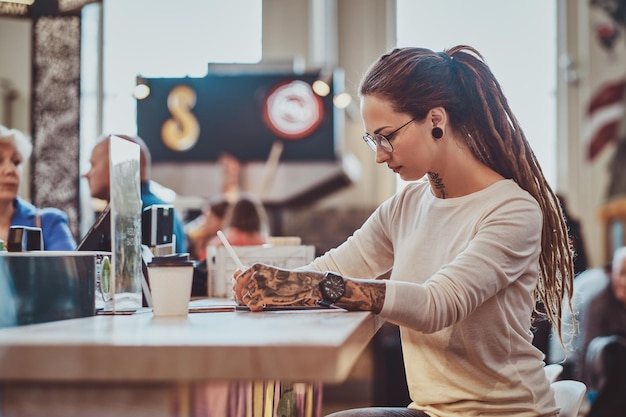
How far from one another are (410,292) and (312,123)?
559cm

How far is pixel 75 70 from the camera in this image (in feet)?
17.0

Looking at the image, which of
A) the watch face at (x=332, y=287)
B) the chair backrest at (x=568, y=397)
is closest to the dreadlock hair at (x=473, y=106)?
the chair backrest at (x=568, y=397)

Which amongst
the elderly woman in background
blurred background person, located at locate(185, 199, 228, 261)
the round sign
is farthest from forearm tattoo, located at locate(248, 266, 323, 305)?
the round sign

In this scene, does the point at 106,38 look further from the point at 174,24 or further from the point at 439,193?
the point at 439,193

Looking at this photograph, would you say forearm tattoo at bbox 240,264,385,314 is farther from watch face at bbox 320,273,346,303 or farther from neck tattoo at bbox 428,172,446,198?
neck tattoo at bbox 428,172,446,198

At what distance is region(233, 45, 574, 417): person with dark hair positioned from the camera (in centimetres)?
166

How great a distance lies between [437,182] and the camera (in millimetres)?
1979

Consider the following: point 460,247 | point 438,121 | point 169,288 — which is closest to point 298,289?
point 169,288

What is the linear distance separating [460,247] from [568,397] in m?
0.44

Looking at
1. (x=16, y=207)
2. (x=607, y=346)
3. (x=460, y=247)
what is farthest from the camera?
(x=607, y=346)

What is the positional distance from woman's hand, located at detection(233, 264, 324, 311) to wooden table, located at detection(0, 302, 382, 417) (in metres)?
0.40

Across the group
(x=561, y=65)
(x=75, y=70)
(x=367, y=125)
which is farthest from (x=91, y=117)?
(x=367, y=125)

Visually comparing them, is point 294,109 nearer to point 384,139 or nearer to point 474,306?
point 384,139

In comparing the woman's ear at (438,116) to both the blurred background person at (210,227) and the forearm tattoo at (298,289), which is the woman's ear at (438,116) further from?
the blurred background person at (210,227)
